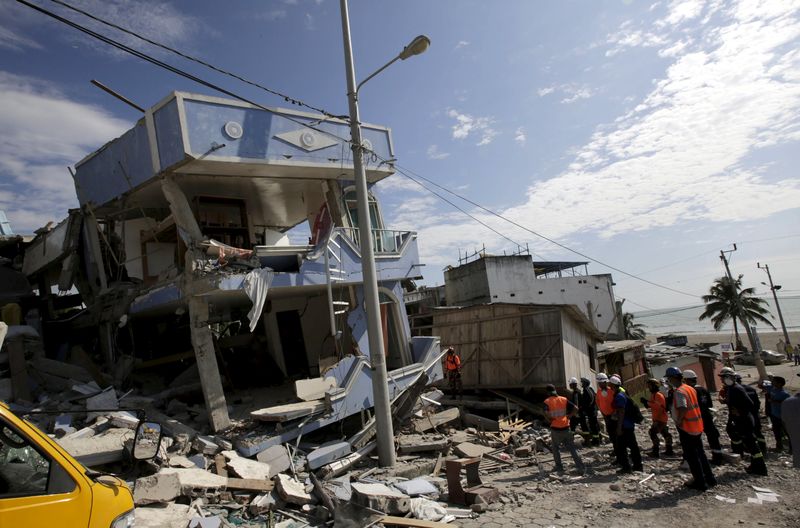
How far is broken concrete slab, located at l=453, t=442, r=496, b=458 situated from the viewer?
10.0 metres

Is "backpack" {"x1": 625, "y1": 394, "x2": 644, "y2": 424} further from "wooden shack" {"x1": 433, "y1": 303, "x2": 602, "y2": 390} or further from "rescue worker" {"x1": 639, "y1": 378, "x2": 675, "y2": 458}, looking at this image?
"wooden shack" {"x1": 433, "y1": 303, "x2": 602, "y2": 390}

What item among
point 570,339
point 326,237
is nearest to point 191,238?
point 326,237

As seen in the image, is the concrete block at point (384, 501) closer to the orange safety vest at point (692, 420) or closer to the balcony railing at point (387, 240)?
the orange safety vest at point (692, 420)

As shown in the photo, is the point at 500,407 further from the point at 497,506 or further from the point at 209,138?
the point at 209,138

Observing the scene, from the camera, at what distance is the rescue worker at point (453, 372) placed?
1580 cm

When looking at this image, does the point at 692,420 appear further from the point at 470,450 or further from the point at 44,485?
the point at 44,485

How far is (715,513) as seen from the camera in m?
6.38

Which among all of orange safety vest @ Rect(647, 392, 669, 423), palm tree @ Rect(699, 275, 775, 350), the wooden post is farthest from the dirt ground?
palm tree @ Rect(699, 275, 775, 350)

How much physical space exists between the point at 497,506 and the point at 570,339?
31.5 ft

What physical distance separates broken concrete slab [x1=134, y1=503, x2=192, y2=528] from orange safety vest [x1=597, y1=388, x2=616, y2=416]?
736 centimetres

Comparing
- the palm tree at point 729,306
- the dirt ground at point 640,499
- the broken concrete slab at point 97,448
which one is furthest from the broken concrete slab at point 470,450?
the palm tree at point 729,306

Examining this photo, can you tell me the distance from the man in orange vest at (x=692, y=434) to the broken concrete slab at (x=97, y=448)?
8849 millimetres

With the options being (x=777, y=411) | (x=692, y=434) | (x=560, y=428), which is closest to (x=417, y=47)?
(x=560, y=428)

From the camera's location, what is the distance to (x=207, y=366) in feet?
34.7
